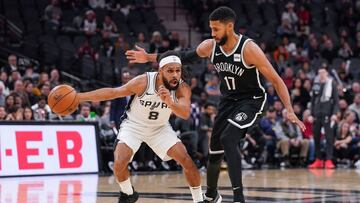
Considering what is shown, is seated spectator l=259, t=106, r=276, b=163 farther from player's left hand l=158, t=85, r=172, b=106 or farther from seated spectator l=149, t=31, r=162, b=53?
player's left hand l=158, t=85, r=172, b=106

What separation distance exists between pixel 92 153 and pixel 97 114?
2080mm

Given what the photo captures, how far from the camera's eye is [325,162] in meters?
17.2

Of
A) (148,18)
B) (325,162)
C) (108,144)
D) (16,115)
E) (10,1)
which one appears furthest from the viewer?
(148,18)

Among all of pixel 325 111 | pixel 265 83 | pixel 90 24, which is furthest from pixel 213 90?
pixel 90 24

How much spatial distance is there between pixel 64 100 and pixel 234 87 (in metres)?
1.63

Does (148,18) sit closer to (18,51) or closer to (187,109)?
(18,51)

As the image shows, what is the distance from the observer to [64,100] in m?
7.41

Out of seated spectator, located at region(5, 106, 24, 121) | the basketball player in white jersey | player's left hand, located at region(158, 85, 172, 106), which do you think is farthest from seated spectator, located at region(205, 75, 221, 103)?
player's left hand, located at region(158, 85, 172, 106)

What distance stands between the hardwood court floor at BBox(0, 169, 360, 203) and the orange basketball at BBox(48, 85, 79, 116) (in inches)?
49.9

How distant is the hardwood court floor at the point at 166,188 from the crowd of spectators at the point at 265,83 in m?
1.96

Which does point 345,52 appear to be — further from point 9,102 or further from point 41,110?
point 9,102

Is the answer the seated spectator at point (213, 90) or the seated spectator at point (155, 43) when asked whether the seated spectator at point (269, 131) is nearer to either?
the seated spectator at point (213, 90)

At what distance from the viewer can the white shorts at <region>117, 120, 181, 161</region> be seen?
25.5ft

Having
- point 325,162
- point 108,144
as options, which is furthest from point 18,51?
point 325,162
